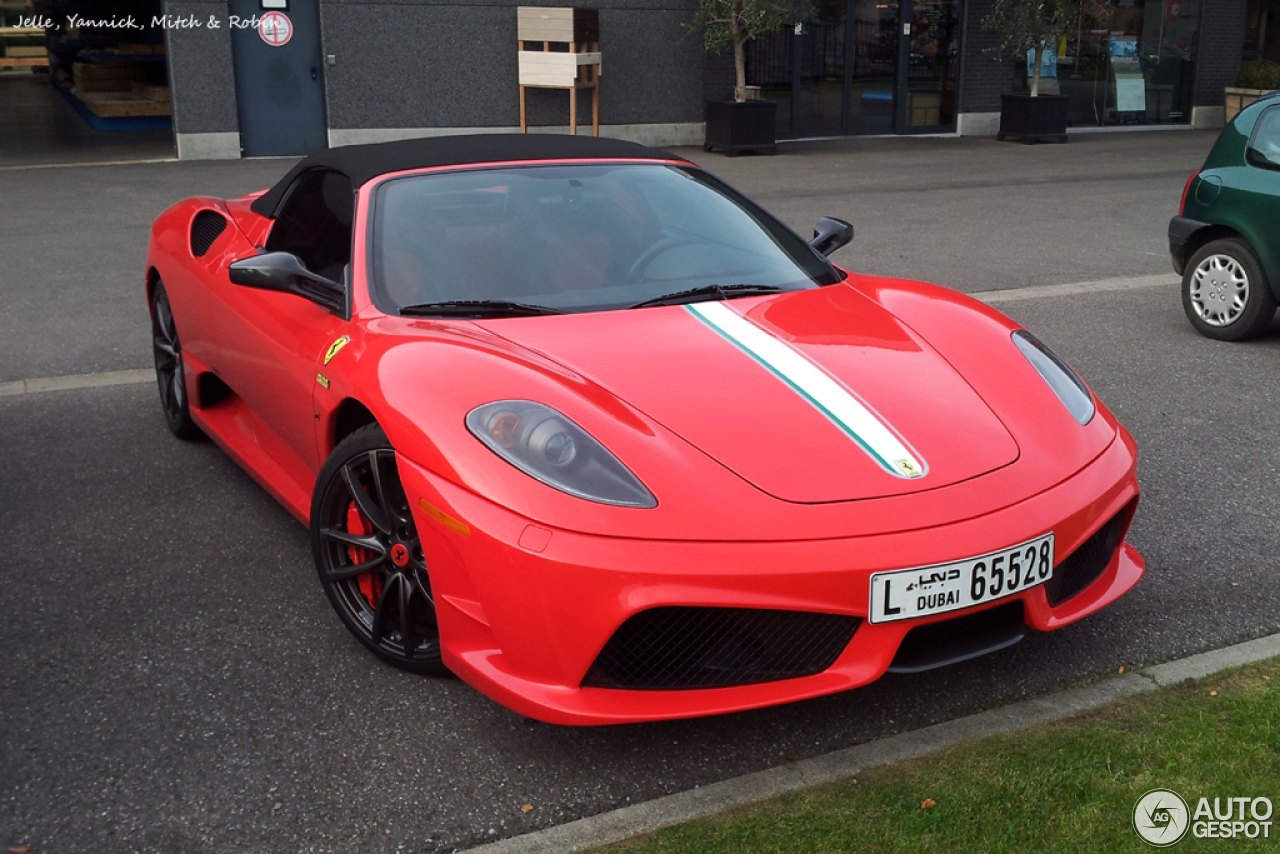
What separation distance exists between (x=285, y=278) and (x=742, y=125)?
13.6 m

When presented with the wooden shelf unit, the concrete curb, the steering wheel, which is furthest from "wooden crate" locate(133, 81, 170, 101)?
the concrete curb

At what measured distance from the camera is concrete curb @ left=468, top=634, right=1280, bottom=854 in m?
2.56

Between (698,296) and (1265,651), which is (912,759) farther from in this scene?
(698,296)

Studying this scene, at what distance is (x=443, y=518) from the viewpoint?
9.05ft

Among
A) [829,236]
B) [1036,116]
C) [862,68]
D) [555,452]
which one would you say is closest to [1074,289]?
[829,236]

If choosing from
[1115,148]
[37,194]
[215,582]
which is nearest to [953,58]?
[1115,148]

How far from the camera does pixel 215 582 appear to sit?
3.81m

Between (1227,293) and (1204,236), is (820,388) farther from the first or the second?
(1204,236)

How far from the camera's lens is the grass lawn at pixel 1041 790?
8.19ft

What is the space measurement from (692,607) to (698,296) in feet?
4.08

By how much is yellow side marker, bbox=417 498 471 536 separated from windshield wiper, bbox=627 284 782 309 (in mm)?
974

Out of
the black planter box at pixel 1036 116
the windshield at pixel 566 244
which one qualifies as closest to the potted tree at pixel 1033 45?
the black planter box at pixel 1036 116

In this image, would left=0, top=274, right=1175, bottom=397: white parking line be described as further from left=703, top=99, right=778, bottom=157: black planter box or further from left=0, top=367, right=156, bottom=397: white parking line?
left=703, top=99, right=778, bottom=157: black planter box

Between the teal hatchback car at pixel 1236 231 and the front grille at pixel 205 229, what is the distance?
17.0ft
